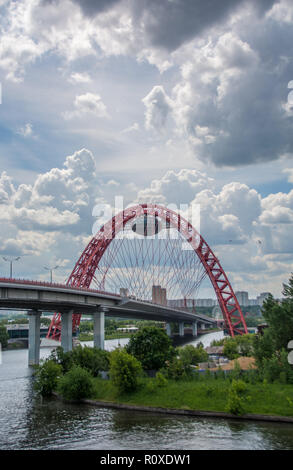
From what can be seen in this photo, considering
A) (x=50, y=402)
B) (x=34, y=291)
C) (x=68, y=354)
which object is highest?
(x=34, y=291)

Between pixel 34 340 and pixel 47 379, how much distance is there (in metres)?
24.5

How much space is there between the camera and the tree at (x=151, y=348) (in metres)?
43.4

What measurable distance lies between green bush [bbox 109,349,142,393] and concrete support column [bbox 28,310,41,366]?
29130 millimetres

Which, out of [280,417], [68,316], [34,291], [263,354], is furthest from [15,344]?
[280,417]

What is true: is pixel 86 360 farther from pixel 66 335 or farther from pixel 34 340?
pixel 66 335

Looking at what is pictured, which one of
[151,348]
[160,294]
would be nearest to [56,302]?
[151,348]

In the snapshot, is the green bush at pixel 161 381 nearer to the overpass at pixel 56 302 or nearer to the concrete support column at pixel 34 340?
the overpass at pixel 56 302

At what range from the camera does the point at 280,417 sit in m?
29.2

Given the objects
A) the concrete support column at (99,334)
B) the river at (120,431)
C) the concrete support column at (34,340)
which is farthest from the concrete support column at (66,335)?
the river at (120,431)

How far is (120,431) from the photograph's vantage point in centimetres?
2712

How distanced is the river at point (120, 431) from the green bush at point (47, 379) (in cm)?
410

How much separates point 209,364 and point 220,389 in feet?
52.0

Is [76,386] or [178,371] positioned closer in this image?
[76,386]
